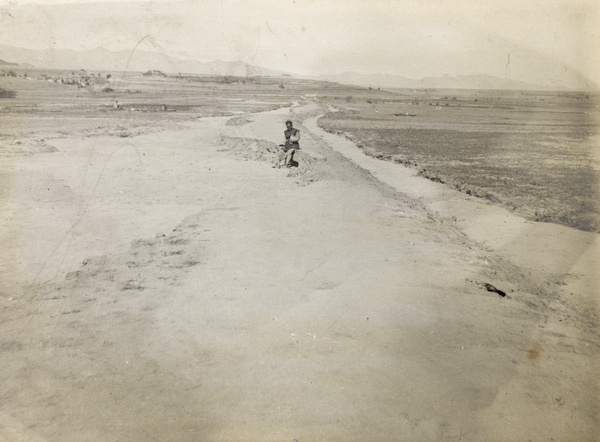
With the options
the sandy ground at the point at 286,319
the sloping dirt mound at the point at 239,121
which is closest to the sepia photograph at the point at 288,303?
the sandy ground at the point at 286,319

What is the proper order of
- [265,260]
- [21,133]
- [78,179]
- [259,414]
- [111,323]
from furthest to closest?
[21,133] < [78,179] < [265,260] < [111,323] < [259,414]

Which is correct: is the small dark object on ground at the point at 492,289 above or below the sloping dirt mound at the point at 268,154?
below

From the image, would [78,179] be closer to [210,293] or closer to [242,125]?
[210,293]

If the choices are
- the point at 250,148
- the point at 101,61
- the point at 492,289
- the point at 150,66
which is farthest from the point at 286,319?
the point at 150,66

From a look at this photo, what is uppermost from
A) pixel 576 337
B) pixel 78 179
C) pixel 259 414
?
pixel 78 179

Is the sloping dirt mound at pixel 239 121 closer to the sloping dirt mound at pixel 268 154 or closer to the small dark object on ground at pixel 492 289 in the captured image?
the sloping dirt mound at pixel 268 154

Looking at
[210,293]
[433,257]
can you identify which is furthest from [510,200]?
[210,293]
